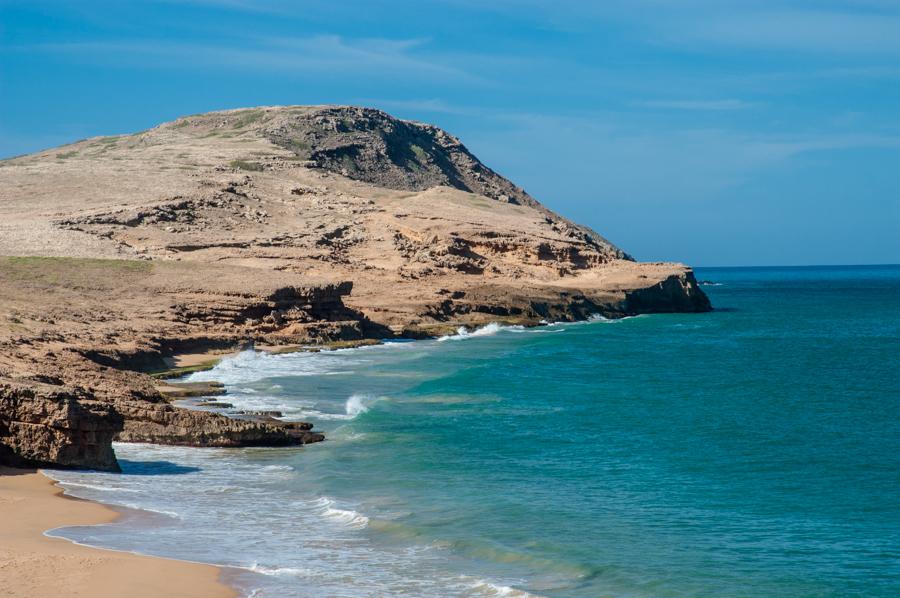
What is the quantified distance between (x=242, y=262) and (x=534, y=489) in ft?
139

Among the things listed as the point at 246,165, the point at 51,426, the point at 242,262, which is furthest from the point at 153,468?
the point at 246,165

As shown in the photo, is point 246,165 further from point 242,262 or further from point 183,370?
point 183,370

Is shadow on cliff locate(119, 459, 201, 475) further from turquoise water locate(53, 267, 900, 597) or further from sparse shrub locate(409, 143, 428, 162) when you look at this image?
sparse shrub locate(409, 143, 428, 162)

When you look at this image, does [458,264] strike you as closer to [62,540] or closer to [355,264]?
[355,264]

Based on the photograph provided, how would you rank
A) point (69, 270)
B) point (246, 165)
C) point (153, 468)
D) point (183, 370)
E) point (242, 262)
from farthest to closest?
point (246, 165) → point (242, 262) → point (69, 270) → point (183, 370) → point (153, 468)

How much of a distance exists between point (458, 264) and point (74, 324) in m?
37.7

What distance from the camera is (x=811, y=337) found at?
197 ft

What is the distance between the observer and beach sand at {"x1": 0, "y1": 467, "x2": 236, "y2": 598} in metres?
12.4

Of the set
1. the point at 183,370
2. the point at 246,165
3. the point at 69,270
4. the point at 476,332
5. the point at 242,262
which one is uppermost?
the point at 246,165

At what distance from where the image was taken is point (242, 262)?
59.8 meters

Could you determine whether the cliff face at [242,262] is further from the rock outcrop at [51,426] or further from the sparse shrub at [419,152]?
the sparse shrub at [419,152]

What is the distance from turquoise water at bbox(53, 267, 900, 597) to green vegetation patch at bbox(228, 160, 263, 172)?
50.6 metres

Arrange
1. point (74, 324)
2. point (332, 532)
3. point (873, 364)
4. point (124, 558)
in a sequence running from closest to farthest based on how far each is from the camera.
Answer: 1. point (124, 558)
2. point (332, 532)
3. point (74, 324)
4. point (873, 364)

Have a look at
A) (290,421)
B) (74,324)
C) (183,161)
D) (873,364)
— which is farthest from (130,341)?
(183,161)
